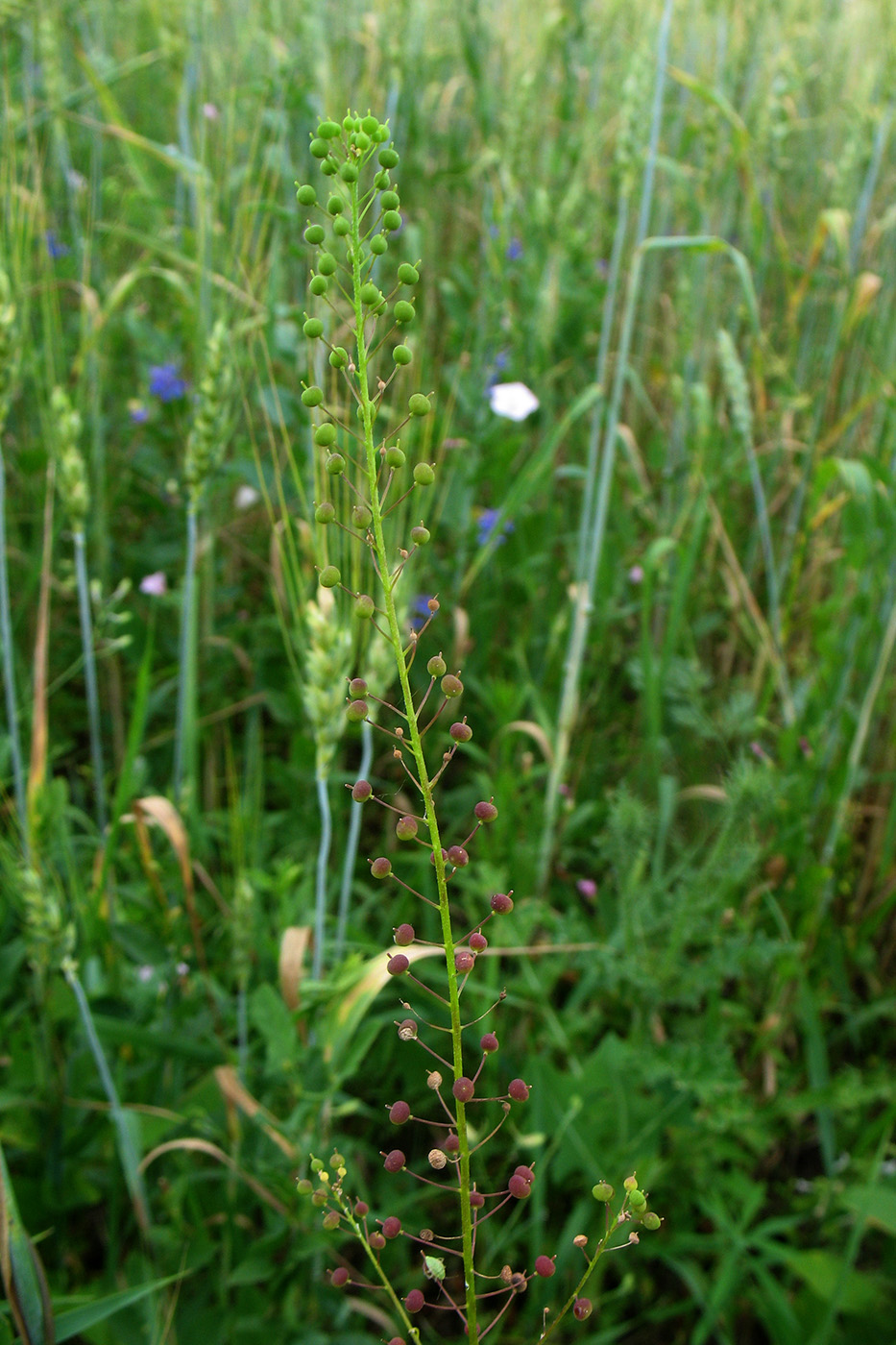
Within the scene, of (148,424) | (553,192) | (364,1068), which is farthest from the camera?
(553,192)

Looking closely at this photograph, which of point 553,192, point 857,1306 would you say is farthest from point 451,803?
point 553,192

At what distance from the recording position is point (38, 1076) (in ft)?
3.87

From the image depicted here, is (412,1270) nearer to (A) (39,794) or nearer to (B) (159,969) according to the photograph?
(B) (159,969)

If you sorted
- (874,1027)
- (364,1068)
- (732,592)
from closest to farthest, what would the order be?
(364,1068) < (874,1027) < (732,592)

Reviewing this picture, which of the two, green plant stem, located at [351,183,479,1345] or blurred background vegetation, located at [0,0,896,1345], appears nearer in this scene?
green plant stem, located at [351,183,479,1345]

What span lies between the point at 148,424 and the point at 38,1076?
3.92 ft

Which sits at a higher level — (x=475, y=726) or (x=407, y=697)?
(x=407, y=697)

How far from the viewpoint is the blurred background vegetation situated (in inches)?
46.1

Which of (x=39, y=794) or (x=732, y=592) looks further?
(x=732, y=592)

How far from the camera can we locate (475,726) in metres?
1.83

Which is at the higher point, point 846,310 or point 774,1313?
point 846,310

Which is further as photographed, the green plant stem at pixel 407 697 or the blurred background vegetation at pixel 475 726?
the blurred background vegetation at pixel 475 726

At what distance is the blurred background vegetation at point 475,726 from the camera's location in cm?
117

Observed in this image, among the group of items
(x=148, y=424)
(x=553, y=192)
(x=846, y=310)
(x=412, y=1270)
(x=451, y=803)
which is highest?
(x=553, y=192)
